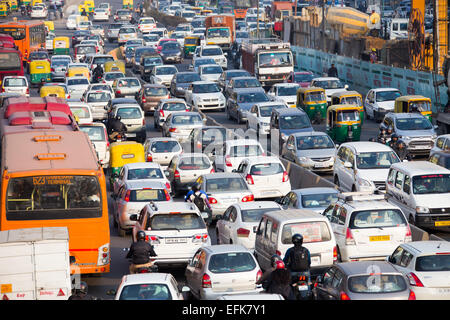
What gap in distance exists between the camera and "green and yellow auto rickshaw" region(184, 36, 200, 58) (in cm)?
8088

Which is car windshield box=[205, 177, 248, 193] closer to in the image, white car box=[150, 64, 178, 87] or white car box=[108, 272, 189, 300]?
white car box=[108, 272, 189, 300]

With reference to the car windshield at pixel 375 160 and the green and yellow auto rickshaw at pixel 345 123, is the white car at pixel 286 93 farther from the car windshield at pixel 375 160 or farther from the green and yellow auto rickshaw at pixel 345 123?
the car windshield at pixel 375 160

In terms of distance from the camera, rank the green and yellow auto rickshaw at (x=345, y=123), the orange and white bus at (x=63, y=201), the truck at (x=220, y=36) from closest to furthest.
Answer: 1. the orange and white bus at (x=63, y=201)
2. the green and yellow auto rickshaw at (x=345, y=123)
3. the truck at (x=220, y=36)

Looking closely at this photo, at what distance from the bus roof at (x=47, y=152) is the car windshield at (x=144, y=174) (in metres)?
5.52

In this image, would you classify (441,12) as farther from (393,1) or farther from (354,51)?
(393,1)

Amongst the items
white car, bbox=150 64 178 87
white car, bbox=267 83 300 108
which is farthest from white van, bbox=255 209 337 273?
white car, bbox=150 64 178 87

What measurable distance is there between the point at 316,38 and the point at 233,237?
62042 millimetres

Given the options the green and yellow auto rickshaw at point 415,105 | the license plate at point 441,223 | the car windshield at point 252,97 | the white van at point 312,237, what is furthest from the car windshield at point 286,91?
the white van at point 312,237

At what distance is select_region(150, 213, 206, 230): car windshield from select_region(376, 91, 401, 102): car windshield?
81.5ft

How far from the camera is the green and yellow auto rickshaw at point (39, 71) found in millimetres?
62906

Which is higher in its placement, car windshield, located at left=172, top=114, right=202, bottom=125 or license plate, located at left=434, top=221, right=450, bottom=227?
car windshield, located at left=172, top=114, right=202, bottom=125

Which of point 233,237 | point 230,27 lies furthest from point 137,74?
point 233,237

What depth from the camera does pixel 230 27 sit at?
3216 inches

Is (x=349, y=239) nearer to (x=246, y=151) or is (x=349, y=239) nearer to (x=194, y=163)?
(x=194, y=163)
